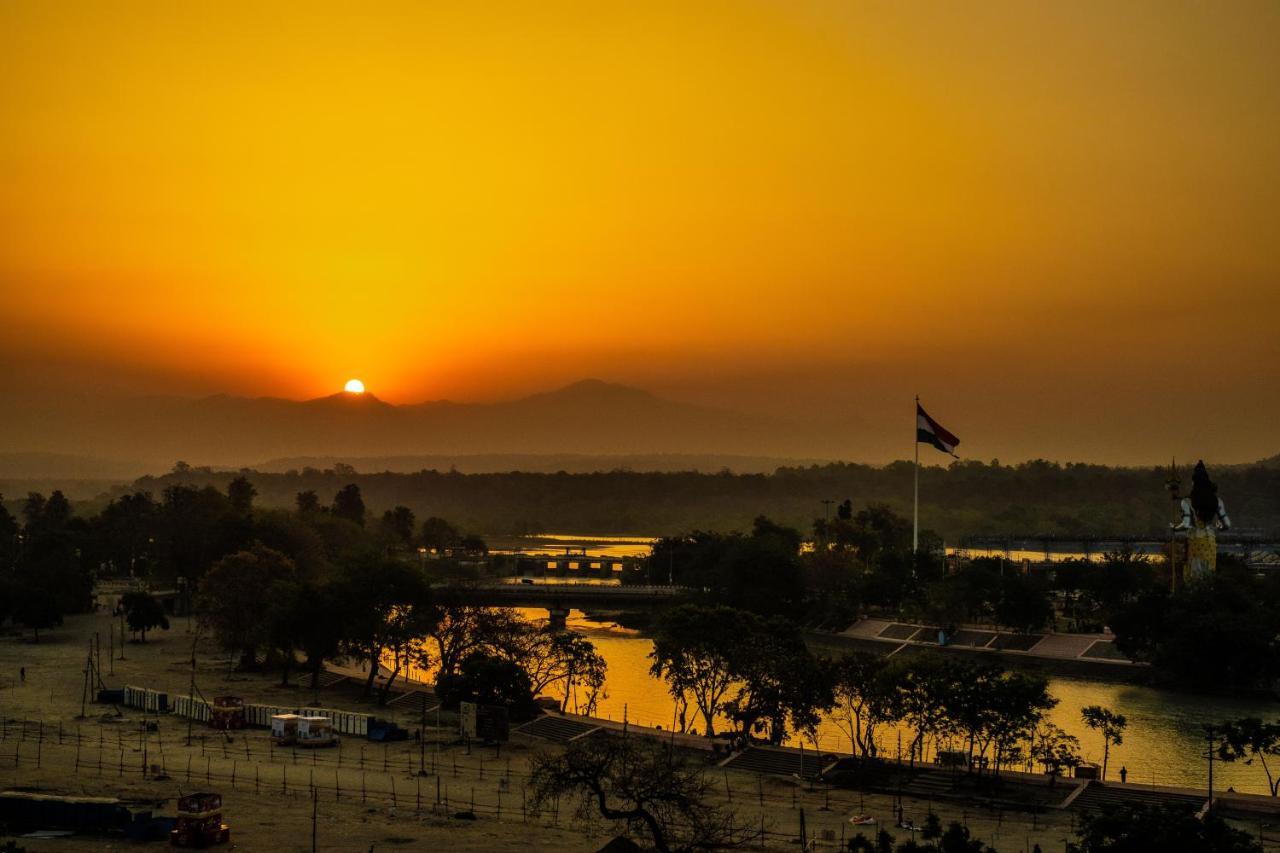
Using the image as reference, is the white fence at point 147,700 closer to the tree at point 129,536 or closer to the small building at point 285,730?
the small building at point 285,730

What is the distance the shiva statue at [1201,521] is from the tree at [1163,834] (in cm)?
7172

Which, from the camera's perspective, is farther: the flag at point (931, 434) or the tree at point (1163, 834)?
the flag at point (931, 434)

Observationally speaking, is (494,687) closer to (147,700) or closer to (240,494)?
(147,700)

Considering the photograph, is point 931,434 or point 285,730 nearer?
point 285,730

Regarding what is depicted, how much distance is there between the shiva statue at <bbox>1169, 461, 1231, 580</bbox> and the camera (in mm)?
104438

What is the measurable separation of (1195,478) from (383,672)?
63.1 meters

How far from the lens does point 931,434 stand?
409ft

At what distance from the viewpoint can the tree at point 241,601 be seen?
89.9 m

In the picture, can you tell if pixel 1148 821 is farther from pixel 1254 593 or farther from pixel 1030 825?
pixel 1254 593

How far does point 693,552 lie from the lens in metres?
144

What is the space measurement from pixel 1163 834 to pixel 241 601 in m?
68.3

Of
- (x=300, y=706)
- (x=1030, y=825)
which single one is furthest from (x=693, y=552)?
(x=1030, y=825)

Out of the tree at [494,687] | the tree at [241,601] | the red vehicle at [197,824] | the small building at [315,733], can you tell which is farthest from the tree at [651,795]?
the tree at [241,601]

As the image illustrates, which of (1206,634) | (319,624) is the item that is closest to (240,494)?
(319,624)
